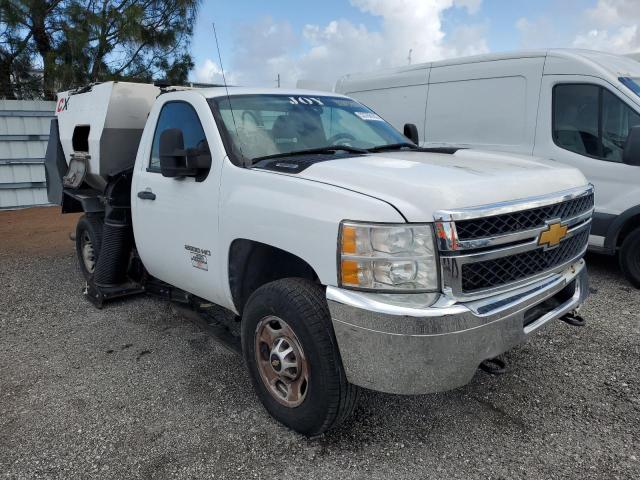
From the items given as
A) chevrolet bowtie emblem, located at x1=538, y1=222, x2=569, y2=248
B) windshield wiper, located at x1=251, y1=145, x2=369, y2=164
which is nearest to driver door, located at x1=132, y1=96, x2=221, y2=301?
windshield wiper, located at x1=251, y1=145, x2=369, y2=164

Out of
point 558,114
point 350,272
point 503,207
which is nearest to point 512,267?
point 503,207

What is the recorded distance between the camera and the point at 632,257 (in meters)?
5.44

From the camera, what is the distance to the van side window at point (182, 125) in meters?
3.62

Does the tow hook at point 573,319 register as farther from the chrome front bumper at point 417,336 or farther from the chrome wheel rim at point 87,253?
the chrome wheel rim at point 87,253

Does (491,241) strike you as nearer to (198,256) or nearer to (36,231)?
(198,256)

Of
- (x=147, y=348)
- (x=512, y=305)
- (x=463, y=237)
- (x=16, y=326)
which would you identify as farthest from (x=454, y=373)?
(x=16, y=326)

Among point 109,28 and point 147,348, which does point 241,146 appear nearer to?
point 147,348

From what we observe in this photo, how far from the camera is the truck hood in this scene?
240 cm

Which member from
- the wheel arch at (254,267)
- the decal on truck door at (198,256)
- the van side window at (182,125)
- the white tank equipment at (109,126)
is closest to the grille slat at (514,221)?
the wheel arch at (254,267)

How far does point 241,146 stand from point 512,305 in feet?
6.28

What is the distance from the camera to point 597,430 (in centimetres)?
292

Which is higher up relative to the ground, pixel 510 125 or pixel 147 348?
pixel 510 125

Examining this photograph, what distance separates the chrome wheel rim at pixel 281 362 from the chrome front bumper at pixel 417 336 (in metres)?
0.36

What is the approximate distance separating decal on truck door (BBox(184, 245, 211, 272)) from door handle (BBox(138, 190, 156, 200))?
1.86ft
